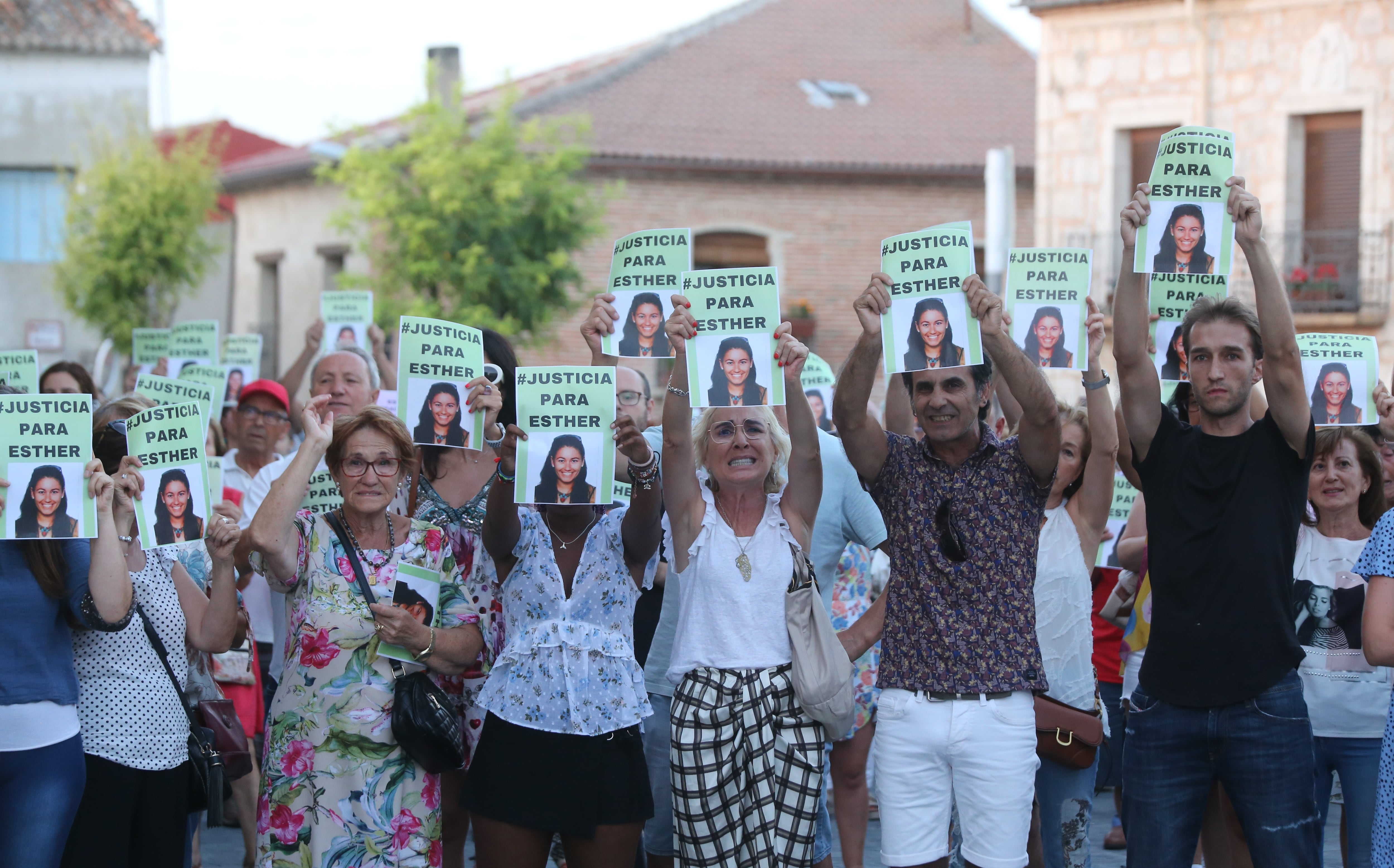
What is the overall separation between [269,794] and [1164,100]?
18891mm

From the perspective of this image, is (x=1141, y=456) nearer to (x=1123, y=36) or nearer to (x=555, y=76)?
(x=1123, y=36)

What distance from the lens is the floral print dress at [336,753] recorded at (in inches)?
192

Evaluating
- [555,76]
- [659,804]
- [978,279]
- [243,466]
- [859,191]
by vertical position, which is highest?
[555,76]

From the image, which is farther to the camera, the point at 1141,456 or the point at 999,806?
the point at 1141,456

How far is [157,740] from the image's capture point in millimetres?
4945

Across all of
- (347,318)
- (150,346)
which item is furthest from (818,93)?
(347,318)

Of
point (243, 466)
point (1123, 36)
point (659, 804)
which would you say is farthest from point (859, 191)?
point (659, 804)

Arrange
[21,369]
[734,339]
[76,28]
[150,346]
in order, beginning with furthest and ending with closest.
A: [76,28] → [150,346] → [21,369] → [734,339]

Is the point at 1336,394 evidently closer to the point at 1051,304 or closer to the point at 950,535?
the point at 1051,304

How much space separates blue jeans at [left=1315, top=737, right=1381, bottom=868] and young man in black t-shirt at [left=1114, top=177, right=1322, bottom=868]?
654 millimetres

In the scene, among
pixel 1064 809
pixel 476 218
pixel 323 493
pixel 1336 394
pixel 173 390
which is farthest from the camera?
pixel 476 218

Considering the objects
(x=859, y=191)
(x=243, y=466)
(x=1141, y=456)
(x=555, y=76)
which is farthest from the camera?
(x=555, y=76)

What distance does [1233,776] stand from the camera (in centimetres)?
474

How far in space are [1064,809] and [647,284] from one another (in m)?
2.32
